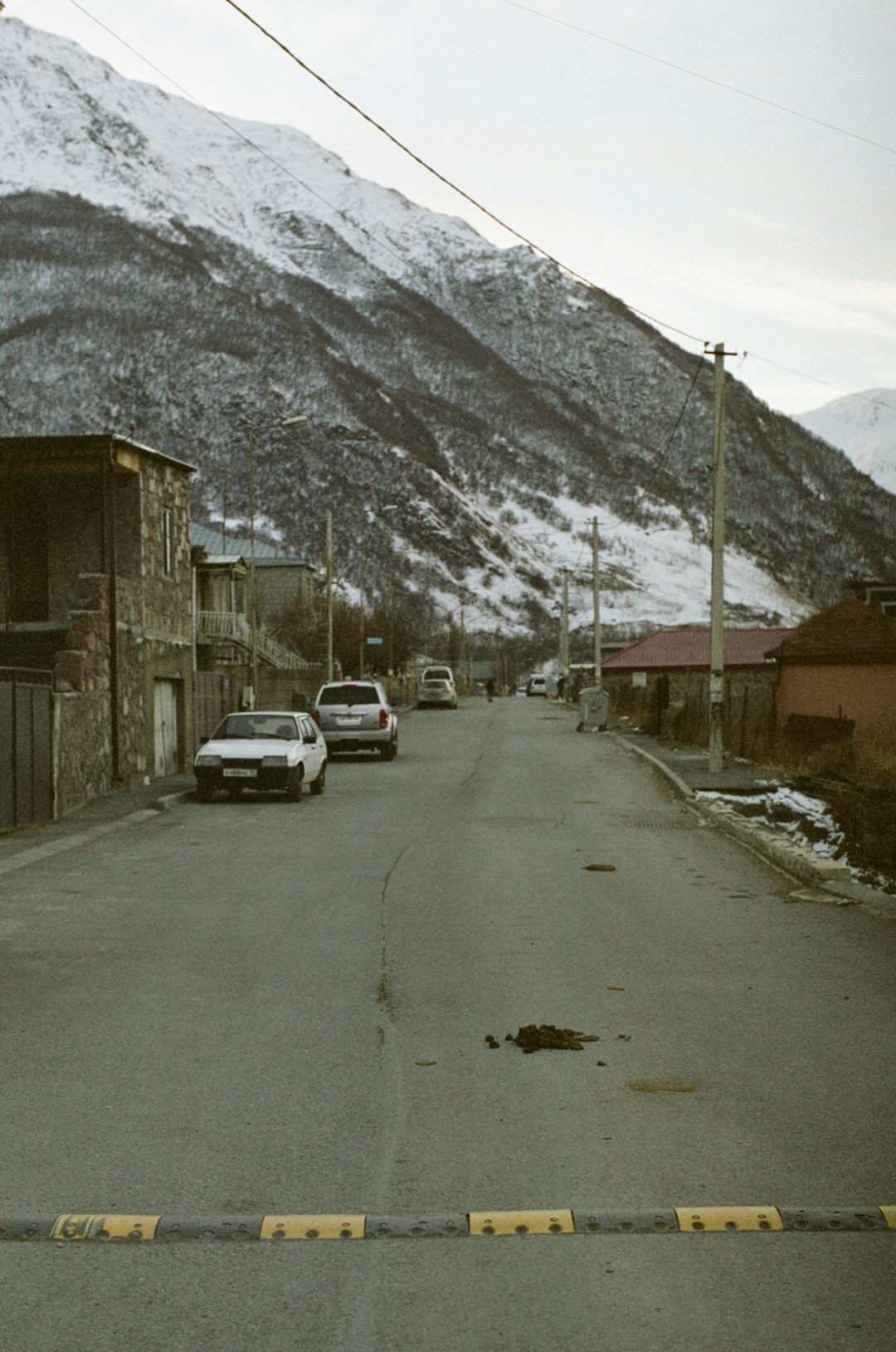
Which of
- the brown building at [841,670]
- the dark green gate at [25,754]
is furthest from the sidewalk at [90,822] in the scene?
the brown building at [841,670]

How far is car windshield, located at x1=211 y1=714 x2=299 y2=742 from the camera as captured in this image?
82.9 ft

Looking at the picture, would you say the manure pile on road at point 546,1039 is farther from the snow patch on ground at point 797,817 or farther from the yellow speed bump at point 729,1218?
the snow patch on ground at point 797,817

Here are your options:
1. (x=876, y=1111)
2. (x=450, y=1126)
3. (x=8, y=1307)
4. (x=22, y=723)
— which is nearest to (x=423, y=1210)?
(x=450, y=1126)

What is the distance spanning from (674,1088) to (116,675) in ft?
65.1

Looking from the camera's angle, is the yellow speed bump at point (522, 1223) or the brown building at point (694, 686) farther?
the brown building at point (694, 686)

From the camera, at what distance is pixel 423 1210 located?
5055mm

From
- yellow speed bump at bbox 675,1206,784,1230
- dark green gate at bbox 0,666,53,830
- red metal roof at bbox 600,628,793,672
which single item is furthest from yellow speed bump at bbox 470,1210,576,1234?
red metal roof at bbox 600,628,793,672

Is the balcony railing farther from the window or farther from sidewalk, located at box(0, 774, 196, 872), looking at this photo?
sidewalk, located at box(0, 774, 196, 872)

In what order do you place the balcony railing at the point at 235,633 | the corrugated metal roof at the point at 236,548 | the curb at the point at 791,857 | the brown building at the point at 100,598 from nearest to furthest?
the curb at the point at 791,857 < the brown building at the point at 100,598 < the balcony railing at the point at 235,633 < the corrugated metal roof at the point at 236,548

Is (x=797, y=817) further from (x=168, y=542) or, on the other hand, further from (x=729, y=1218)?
(x=729, y=1218)

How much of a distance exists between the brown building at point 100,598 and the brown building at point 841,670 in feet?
49.3

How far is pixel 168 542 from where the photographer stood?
99.4ft

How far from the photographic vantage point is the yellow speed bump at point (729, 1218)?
16.0 feet

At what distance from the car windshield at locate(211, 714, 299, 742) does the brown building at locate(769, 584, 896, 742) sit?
46.6ft
